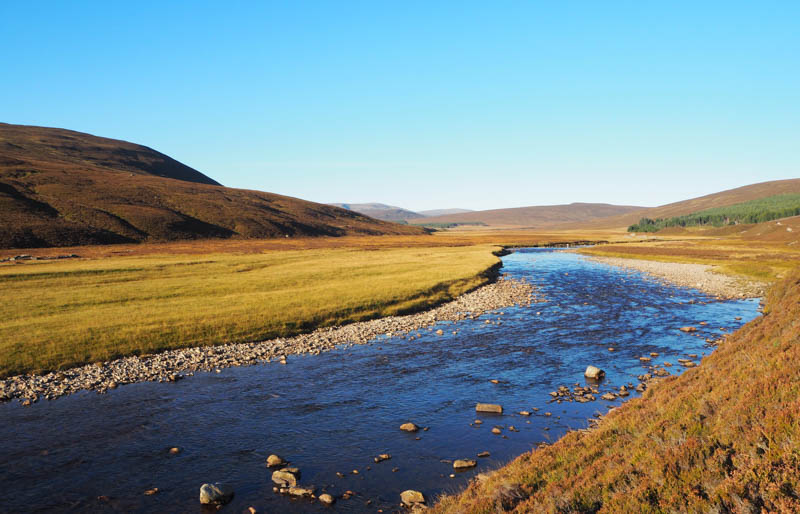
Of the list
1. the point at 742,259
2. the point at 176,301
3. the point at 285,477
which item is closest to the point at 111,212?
the point at 176,301

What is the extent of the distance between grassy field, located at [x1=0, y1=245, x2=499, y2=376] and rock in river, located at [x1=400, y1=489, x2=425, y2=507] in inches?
890

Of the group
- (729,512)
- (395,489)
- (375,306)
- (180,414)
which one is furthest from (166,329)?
(729,512)

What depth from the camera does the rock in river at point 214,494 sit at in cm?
1387

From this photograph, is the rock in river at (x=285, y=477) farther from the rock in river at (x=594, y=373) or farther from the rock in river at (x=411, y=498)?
the rock in river at (x=594, y=373)

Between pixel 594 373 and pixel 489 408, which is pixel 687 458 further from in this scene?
pixel 594 373

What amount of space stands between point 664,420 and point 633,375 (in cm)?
1304

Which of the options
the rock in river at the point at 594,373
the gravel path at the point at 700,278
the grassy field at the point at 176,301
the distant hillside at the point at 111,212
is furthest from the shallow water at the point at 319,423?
the distant hillside at the point at 111,212

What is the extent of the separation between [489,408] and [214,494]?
12293 mm

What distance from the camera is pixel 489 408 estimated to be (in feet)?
67.5

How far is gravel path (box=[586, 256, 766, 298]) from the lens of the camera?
170ft

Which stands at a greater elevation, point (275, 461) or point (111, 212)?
point (111, 212)

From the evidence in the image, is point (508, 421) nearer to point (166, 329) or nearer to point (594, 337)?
point (594, 337)

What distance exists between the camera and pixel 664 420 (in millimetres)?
13016

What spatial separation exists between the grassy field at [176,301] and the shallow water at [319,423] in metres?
6.90
